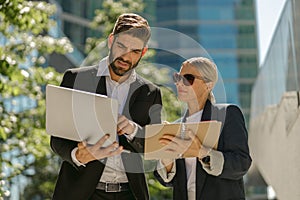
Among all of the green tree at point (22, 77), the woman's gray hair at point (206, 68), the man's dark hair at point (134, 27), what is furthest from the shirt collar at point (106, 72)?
the green tree at point (22, 77)

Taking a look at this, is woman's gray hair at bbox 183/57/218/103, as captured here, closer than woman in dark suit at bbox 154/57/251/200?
No

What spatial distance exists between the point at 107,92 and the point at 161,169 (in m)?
0.49

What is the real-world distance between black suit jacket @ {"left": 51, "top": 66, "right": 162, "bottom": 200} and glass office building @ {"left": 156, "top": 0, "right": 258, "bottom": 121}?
36.5 metres

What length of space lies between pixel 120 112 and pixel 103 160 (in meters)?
0.26

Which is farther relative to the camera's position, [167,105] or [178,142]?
[167,105]

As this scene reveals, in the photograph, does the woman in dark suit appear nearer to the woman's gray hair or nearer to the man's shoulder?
the woman's gray hair

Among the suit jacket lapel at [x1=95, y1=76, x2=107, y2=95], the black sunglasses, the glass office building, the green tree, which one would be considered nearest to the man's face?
the suit jacket lapel at [x1=95, y1=76, x2=107, y2=95]

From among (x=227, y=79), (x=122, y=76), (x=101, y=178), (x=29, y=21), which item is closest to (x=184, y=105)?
(x=122, y=76)

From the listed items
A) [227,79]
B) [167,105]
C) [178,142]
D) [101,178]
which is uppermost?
[178,142]

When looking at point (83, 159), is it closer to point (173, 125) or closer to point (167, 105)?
point (173, 125)

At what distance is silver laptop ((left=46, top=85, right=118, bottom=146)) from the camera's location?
2914mm

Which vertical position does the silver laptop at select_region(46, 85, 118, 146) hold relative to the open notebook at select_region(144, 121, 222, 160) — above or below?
above

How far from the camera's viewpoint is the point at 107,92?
3.22 m

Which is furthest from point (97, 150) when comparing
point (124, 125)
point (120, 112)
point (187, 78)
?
point (187, 78)
